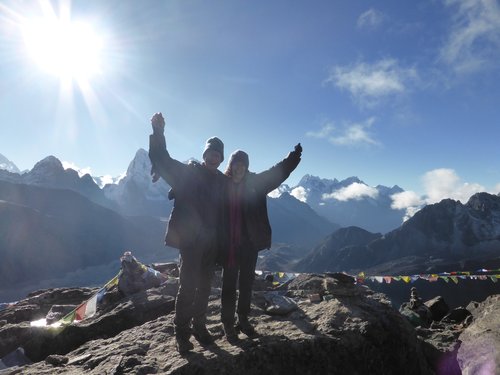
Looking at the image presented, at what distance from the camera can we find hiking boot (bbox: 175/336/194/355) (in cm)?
559

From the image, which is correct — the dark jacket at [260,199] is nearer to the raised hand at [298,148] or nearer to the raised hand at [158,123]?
the raised hand at [298,148]

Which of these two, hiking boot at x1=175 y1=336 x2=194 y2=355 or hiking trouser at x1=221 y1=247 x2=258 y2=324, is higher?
hiking trouser at x1=221 y1=247 x2=258 y2=324

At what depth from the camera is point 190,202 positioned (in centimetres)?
604

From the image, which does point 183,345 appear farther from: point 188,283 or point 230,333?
point 188,283

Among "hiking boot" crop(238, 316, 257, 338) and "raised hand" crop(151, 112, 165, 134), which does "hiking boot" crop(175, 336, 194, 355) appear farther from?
"raised hand" crop(151, 112, 165, 134)

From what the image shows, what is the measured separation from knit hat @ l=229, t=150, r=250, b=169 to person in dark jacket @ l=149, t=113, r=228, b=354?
0.88ft

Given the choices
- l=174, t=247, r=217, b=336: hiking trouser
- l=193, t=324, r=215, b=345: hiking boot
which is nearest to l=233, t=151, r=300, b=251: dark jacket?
l=174, t=247, r=217, b=336: hiking trouser

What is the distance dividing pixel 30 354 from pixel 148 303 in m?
2.89

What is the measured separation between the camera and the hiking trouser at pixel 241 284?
619 cm

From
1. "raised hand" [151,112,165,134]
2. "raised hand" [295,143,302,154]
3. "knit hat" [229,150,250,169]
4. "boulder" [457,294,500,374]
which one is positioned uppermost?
"raised hand" [151,112,165,134]

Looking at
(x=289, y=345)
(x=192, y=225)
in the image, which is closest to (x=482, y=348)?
(x=289, y=345)

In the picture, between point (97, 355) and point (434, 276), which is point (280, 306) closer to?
point (97, 355)

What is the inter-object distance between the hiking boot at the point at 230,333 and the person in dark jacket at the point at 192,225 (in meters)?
0.28

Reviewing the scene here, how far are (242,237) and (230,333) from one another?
1.57m
